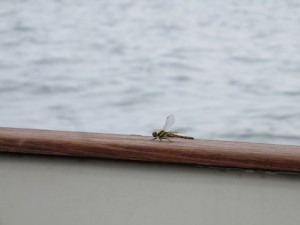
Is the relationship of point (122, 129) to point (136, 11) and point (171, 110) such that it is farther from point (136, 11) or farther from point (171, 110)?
point (136, 11)

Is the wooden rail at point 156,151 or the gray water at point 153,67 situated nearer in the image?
the wooden rail at point 156,151

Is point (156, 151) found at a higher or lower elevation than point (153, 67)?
lower

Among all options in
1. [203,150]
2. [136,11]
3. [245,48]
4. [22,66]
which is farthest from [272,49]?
[203,150]

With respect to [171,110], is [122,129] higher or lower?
lower

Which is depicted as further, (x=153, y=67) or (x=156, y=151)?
(x=153, y=67)

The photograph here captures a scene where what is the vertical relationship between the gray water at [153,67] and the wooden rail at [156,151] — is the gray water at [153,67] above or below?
above
